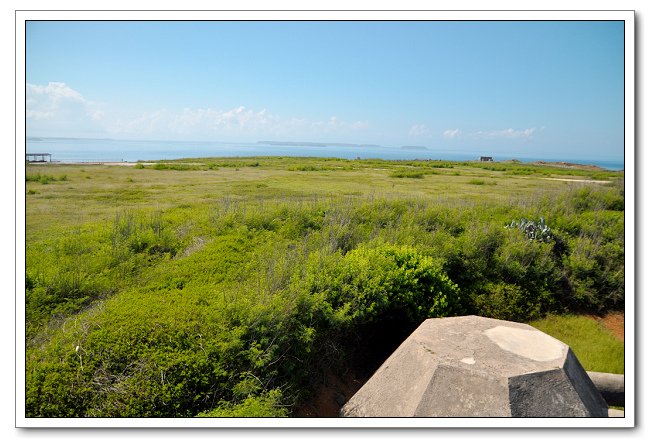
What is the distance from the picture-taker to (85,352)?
4605mm

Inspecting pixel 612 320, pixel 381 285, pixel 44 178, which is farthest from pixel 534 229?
pixel 44 178

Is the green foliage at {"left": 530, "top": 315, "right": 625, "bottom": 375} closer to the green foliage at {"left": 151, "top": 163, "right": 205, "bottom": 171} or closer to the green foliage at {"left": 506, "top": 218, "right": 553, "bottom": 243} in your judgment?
the green foliage at {"left": 506, "top": 218, "right": 553, "bottom": 243}

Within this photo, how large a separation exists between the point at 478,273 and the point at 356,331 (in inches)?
151

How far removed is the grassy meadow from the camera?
4.73 meters

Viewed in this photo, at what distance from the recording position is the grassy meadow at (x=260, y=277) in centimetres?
473

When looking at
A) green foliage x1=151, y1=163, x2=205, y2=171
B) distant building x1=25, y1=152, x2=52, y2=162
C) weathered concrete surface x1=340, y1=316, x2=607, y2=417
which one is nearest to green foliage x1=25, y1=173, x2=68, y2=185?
distant building x1=25, y1=152, x2=52, y2=162

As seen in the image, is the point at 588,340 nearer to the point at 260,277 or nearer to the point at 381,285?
the point at 381,285

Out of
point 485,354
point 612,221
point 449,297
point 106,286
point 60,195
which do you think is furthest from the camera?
point 612,221
